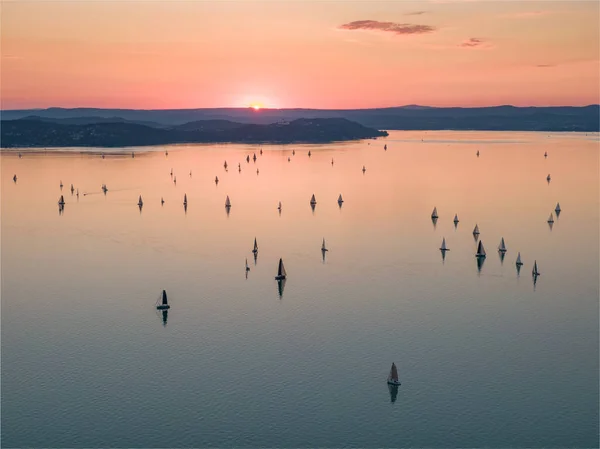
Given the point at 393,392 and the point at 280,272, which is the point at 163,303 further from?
the point at 393,392

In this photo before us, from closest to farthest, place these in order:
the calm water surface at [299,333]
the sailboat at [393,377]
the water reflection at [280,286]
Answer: the calm water surface at [299,333] → the sailboat at [393,377] → the water reflection at [280,286]

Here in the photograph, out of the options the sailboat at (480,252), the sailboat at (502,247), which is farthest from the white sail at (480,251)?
the sailboat at (502,247)

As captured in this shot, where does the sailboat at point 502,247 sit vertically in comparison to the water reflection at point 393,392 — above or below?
above

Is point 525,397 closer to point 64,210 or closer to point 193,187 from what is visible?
point 64,210

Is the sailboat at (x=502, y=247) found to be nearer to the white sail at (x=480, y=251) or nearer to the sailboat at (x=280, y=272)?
the white sail at (x=480, y=251)

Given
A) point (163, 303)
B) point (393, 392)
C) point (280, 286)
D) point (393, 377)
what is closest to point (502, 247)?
point (280, 286)

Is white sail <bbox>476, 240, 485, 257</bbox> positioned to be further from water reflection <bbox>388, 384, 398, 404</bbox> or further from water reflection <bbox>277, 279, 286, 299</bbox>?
water reflection <bbox>388, 384, 398, 404</bbox>

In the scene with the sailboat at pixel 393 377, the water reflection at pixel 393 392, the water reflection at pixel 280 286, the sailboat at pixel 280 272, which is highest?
the sailboat at pixel 280 272

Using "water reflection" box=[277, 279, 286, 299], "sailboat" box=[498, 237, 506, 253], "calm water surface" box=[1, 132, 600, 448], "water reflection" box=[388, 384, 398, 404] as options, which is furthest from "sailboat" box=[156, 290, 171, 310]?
"sailboat" box=[498, 237, 506, 253]
